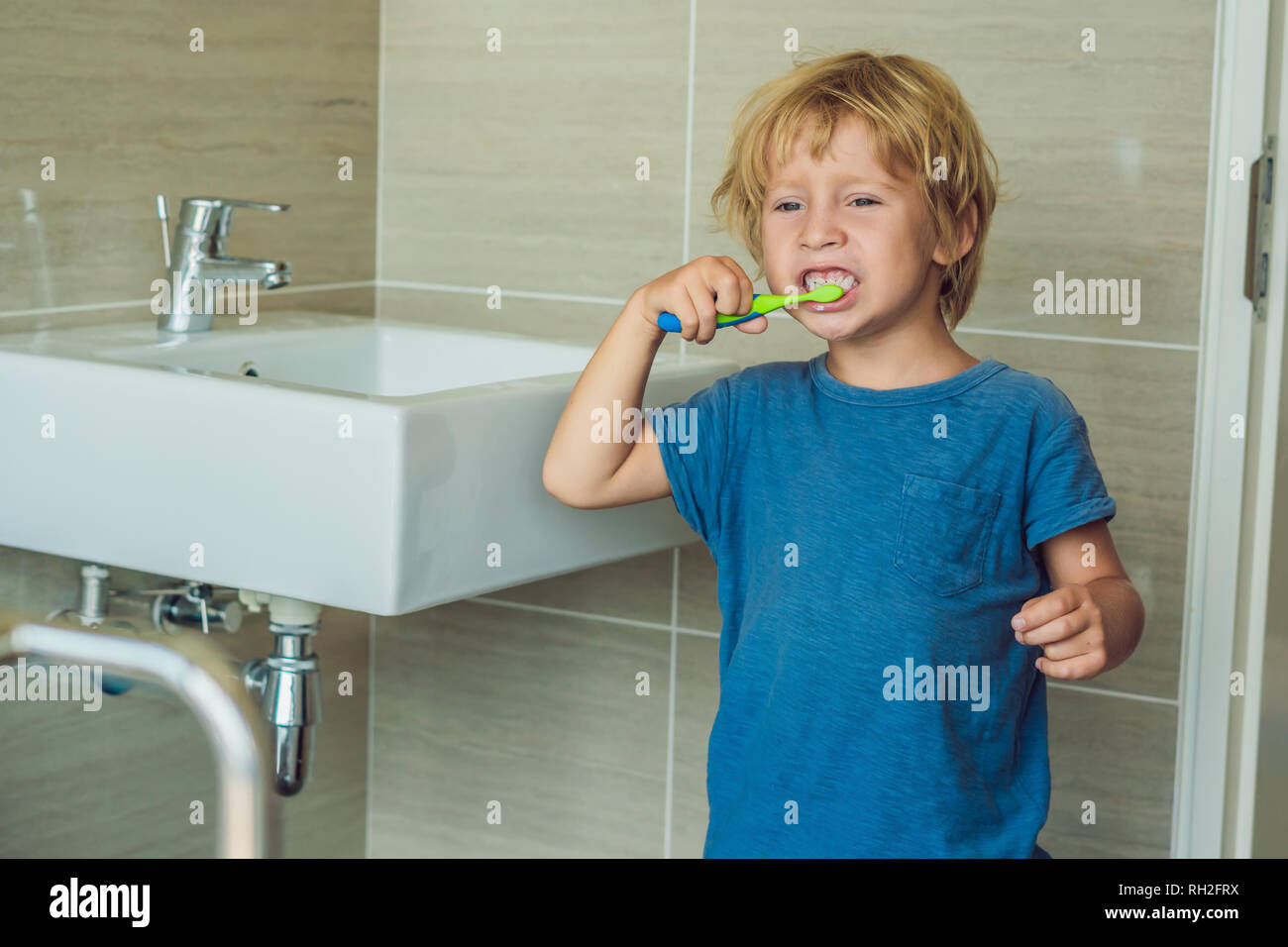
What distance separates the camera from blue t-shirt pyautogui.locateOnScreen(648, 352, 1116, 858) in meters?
1.01

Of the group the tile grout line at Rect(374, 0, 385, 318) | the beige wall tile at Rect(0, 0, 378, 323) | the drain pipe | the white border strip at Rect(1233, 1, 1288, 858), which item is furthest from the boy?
the tile grout line at Rect(374, 0, 385, 318)

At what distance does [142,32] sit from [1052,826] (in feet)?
3.74

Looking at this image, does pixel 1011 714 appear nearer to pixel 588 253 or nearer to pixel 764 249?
pixel 764 249

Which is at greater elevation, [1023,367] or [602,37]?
[602,37]

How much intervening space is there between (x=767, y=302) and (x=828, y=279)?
48 millimetres

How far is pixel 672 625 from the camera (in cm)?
159

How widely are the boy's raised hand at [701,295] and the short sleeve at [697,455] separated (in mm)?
81

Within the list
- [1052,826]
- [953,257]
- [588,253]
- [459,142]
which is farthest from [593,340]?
[1052,826]

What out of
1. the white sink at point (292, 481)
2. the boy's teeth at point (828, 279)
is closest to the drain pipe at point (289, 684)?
the white sink at point (292, 481)

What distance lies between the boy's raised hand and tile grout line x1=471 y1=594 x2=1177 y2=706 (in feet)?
1.31
